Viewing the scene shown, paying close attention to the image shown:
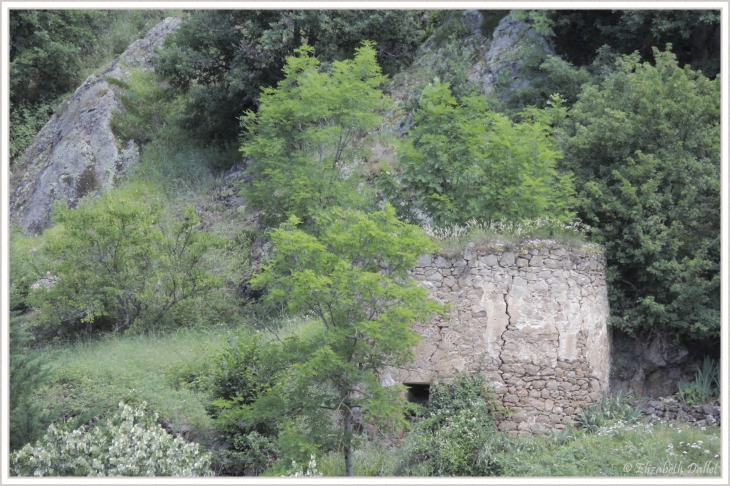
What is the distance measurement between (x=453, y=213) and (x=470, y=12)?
37.2 ft

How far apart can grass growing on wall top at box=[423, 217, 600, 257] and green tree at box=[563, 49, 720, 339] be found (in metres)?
1.21

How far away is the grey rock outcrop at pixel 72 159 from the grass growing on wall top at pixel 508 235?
1072 cm

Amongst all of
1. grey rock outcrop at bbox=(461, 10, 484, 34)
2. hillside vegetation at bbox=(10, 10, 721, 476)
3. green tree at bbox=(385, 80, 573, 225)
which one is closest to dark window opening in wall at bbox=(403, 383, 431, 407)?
hillside vegetation at bbox=(10, 10, 721, 476)

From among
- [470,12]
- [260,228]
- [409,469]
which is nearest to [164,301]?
[260,228]

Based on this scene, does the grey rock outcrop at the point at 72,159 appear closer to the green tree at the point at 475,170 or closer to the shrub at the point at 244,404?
the shrub at the point at 244,404

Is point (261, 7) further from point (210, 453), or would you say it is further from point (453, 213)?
point (210, 453)

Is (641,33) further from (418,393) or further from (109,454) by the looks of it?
(109,454)

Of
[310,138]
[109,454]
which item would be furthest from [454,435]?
Result: [310,138]

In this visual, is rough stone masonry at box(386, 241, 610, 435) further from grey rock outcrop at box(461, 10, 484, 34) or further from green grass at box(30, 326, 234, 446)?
grey rock outcrop at box(461, 10, 484, 34)

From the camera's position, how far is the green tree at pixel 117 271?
1520cm

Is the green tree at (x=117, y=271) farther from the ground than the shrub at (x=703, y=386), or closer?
farther from the ground

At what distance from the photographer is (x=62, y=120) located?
74.5 ft

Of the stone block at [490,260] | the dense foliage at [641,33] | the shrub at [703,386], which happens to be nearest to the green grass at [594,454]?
the shrub at [703,386]

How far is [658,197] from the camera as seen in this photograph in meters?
14.2
